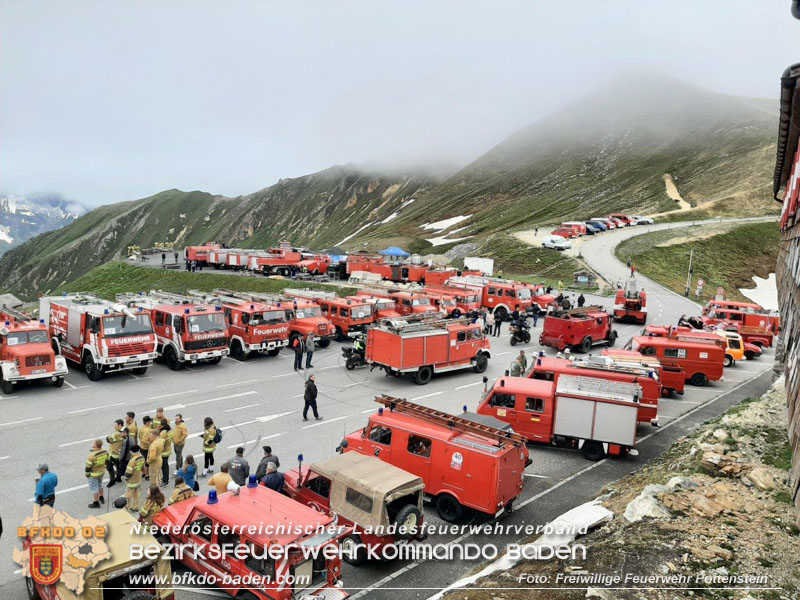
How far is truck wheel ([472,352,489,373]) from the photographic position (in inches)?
926

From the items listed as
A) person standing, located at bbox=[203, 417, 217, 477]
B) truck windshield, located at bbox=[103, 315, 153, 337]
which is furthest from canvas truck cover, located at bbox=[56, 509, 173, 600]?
truck windshield, located at bbox=[103, 315, 153, 337]

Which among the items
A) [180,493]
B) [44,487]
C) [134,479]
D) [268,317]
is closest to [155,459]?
[134,479]

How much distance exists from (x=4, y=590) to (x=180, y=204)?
19861 centimetres

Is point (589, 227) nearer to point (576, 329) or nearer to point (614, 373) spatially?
point (576, 329)

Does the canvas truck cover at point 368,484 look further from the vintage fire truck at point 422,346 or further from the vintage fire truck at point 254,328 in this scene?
the vintage fire truck at point 254,328

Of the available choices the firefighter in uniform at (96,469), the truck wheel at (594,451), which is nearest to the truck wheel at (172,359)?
the firefighter in uniform at (96,469)

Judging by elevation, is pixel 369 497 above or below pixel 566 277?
below

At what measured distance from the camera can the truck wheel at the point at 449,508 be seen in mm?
11164

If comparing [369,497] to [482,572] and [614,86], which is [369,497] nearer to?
[482,572]

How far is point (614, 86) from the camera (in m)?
200

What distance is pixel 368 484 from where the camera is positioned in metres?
9.41

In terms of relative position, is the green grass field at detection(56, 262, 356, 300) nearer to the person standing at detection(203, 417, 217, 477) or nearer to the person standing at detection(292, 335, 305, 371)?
the person standing at detection(292, 335, 305, 371)

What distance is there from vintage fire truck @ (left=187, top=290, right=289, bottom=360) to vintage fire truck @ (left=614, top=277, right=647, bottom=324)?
2196cm

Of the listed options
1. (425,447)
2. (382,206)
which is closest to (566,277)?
(425,447)
